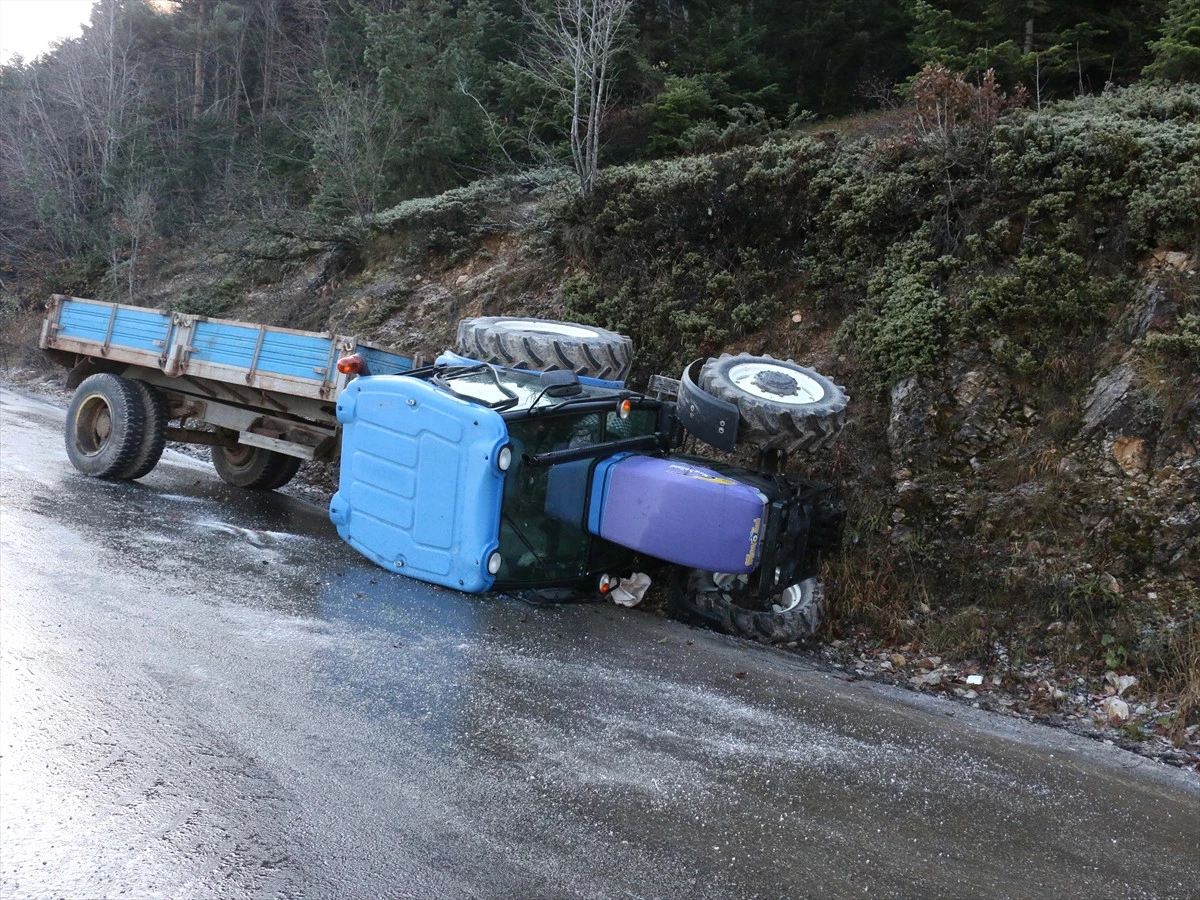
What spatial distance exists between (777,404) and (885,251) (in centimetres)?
428

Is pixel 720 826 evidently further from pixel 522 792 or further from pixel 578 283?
pixel 578 283

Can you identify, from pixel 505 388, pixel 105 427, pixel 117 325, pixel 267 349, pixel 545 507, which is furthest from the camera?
pixel 105 427

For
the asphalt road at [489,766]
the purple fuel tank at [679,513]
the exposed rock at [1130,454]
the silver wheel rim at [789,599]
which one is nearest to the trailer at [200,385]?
the asphalt road at [489,766]

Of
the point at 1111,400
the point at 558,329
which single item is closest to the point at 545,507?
the point at 558,329

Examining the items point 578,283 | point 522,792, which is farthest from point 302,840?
point 578,283

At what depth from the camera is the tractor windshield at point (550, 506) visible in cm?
630

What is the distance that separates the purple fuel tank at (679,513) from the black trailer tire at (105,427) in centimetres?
535

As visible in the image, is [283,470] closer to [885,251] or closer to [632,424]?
[632,424]

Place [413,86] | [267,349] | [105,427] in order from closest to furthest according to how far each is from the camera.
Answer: [267,349], [105,427], [413,86]

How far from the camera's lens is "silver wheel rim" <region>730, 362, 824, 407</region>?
21.3 feet

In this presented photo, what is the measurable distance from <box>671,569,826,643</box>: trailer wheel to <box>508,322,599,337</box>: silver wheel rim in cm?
261

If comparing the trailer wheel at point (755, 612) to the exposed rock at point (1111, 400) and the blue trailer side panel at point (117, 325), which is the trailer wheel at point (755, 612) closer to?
the exposed rock at point (1111, 400)

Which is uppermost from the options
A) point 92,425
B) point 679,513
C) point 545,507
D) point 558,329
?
point 558,329

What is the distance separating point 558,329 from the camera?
338 inches
